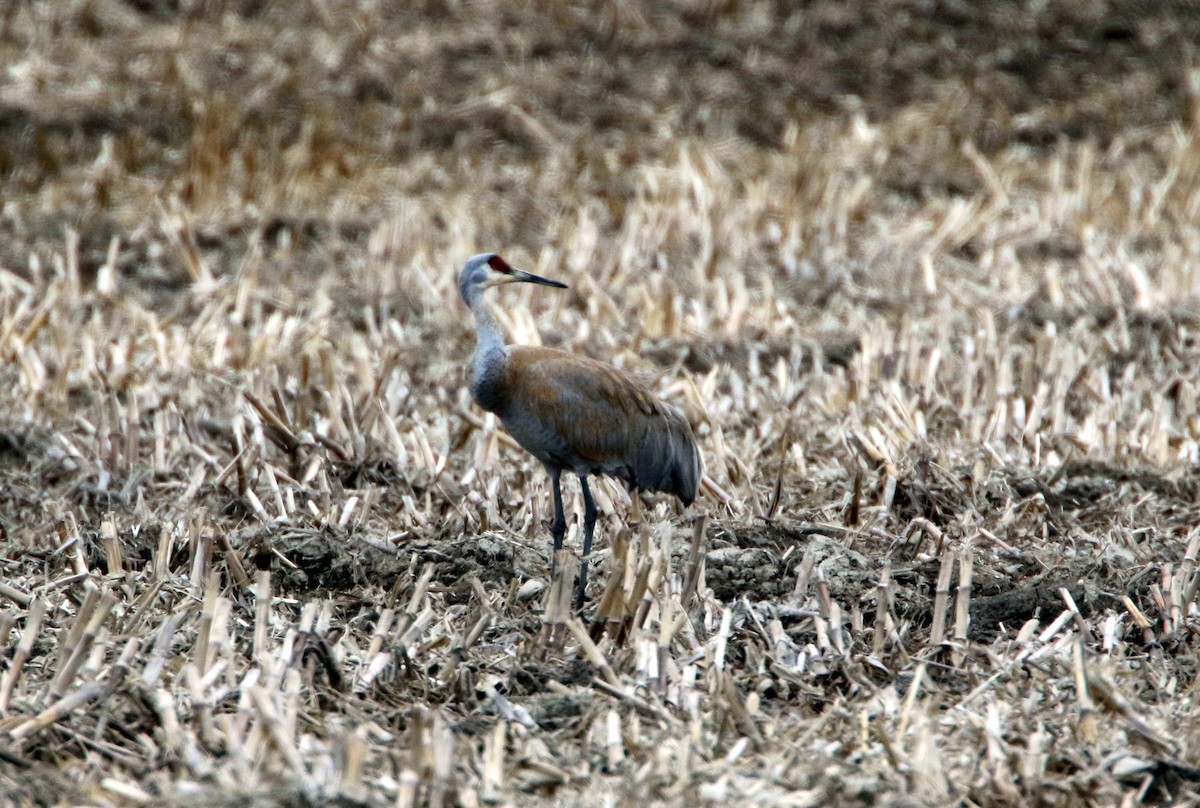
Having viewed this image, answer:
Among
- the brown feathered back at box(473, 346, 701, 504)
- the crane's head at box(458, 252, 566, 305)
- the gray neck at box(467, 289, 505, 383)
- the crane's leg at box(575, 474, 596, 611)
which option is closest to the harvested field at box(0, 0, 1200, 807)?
the crane's leg at box(575, 474, 596, 611)

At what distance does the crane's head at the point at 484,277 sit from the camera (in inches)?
183

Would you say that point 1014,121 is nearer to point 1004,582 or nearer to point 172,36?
point 172,36

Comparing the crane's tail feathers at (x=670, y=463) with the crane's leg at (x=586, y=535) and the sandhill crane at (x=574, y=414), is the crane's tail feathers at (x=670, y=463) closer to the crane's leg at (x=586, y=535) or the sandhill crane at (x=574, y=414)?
the sandhill crane at (x=574, y=414)

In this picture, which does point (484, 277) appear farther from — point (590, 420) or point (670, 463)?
point (670, 463)

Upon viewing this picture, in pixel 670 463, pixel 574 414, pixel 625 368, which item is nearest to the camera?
pixel 574 414

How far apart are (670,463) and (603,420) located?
0.25 metres

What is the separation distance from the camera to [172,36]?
1105 centimetres

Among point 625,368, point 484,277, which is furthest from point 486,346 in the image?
point 625,368

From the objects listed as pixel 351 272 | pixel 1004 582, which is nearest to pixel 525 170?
pixel 351 272

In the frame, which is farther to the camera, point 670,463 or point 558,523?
point 670,463

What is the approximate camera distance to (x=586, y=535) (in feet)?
14.7

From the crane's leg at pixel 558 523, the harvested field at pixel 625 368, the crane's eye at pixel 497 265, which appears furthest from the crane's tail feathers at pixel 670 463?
the crane's eye at pixel 497 265

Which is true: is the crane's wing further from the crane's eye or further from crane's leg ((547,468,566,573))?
the crane's eye

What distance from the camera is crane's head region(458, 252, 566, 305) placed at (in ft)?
15.2
